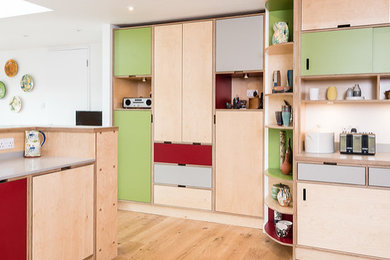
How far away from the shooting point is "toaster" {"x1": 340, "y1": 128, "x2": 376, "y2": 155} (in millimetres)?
2893

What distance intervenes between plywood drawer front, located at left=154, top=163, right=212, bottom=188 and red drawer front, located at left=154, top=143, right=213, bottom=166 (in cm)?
7

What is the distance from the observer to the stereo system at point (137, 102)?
4.18 m

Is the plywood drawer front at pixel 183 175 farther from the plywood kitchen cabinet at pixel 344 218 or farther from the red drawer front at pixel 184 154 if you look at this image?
the plywood kitchen cabinet at pixel 344 218

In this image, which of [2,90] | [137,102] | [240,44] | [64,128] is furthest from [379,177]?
[2,90]

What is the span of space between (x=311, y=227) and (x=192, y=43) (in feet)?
7.72

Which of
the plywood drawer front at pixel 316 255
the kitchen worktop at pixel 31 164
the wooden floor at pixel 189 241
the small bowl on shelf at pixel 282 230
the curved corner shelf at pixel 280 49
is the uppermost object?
the curved corner shelf at pixel 280 49

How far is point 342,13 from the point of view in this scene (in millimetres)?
2844

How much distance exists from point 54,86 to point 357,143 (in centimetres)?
490

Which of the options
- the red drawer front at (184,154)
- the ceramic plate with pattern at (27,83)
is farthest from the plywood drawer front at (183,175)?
the ceramic plate with pattern at (27,83)

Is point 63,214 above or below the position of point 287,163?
below

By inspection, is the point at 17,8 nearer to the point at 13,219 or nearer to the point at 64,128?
the point at 64,128

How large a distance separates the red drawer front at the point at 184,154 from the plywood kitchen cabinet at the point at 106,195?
1249mm

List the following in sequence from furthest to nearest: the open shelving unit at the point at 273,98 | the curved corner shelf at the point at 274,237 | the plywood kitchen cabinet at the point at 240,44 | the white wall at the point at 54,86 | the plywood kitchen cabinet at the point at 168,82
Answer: the white wall at the point at 54,86
the plywood kitchen cabinet at the point at 168,82
the plywood kitchen cabinet at the point at 240,44
the open shelving unit at the point at 273,98
the curved corner shelf at the point at 274,237

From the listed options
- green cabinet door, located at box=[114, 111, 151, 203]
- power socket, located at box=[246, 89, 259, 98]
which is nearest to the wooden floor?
green cabinet door, located at box=[114, 111, 151, 203]
